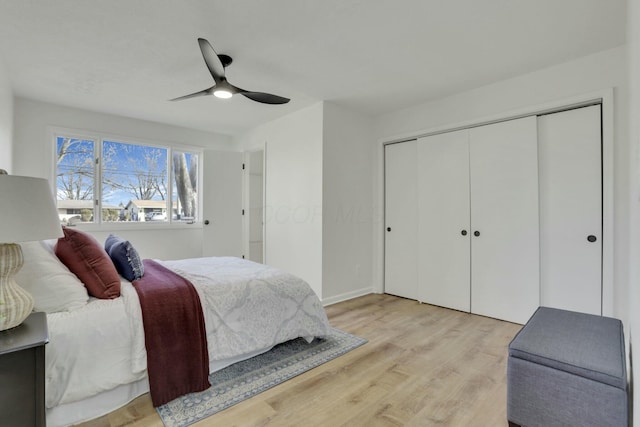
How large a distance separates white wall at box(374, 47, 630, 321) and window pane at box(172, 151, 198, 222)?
130 inches

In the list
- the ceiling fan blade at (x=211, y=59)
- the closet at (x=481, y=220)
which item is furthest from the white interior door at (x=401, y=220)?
the ceiling fan blade at (x=211, y=59)

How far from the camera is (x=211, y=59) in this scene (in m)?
2.12

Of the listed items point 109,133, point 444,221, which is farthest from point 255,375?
point 109,133

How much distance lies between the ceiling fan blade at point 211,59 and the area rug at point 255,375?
214 centimetres

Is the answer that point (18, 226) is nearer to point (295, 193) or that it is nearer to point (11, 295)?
point (11, 295)

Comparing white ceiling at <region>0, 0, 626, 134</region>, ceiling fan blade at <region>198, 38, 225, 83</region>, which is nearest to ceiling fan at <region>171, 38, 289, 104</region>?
ceiling fan blade at <region>198, 38, 225, 83</region>

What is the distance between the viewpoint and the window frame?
3.88 meters

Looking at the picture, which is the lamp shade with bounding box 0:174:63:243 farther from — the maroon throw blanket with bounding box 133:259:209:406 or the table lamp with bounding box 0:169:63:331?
the maroon throw blanket with bounding box 133:259:209:406

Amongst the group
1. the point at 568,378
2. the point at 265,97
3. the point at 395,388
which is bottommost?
the point at 395,388

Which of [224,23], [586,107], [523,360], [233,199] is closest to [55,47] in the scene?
[224,23]

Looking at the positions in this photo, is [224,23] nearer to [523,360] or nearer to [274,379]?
[274,379]

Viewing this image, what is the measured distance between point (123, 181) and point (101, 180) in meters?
0.26

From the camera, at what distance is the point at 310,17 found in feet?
6.88

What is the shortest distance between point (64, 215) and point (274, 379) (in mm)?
3707
